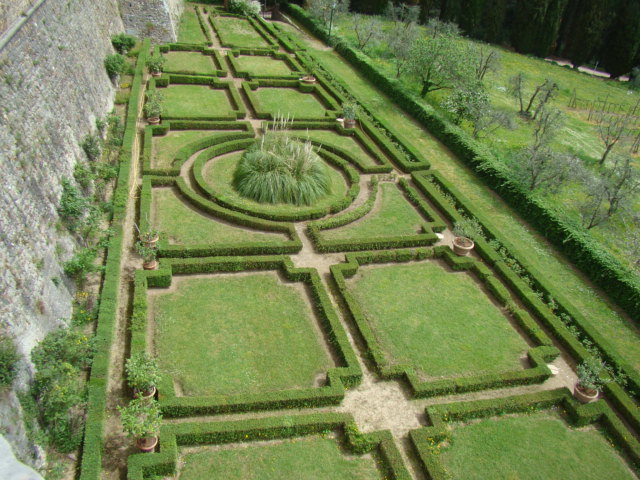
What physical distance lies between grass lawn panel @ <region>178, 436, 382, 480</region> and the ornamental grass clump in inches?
372

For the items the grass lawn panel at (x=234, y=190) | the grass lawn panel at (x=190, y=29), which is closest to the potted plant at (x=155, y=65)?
the grass lawn panel at (x=190, y=29)

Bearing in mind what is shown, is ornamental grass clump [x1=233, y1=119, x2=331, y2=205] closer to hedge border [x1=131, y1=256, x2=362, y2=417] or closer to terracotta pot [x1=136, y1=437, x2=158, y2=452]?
hedge border [x1=131, y1=256, x2=362, y2=417]

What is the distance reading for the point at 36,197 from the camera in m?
11.5

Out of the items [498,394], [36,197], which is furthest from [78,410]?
[498,394]

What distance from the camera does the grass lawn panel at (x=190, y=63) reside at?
90.7ft

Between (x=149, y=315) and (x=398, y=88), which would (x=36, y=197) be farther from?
(x=398, y=88)

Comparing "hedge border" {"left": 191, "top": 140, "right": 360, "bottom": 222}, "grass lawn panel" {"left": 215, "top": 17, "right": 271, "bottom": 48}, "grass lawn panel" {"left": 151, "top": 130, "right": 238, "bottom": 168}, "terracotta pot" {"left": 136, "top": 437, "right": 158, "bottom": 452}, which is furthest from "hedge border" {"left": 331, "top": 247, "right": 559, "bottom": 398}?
"grass lawn panel" {"left": 215, "top": 17, "right": 271, "bottom": 48}

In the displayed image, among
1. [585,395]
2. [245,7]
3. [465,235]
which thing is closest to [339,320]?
[465,235]

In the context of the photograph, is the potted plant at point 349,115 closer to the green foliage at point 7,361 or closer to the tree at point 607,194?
the tree at point 607,194

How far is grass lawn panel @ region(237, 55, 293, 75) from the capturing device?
29452mm

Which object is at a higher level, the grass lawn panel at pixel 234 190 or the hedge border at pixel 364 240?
the grass lawn panel at pixel 234 190

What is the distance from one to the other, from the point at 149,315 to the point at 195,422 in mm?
3602

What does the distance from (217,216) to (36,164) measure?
19.2ft

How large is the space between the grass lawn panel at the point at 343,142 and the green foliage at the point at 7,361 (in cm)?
1552
